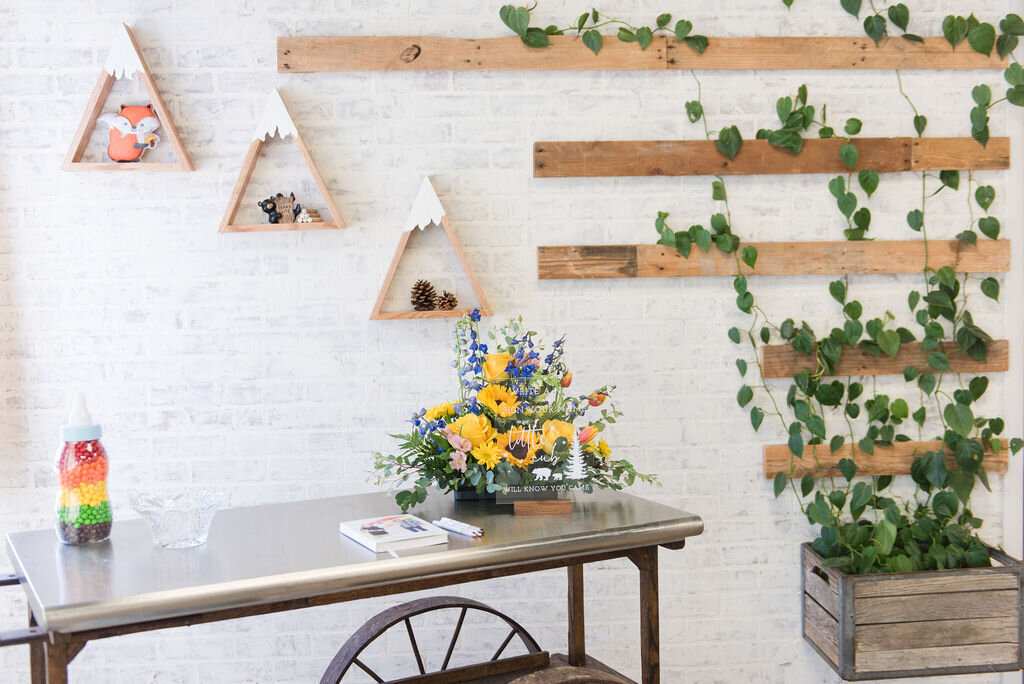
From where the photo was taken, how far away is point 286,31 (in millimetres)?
2521

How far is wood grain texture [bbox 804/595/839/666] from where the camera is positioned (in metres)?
2.51

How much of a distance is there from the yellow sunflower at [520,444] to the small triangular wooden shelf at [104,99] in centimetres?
124

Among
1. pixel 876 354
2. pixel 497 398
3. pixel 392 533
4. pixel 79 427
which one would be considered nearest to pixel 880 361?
pixel 876 354

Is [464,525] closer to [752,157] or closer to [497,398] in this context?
[497,398]

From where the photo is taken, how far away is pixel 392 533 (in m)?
1.63

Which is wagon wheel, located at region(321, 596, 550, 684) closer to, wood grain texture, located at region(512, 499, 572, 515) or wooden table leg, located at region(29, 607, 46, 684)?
wood grain texture, located at region(512, 499, 572, 515)

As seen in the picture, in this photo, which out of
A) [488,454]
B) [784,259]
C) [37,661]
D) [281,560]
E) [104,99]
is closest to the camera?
[281,560]

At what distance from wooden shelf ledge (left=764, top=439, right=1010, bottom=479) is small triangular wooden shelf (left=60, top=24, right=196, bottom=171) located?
1857 millimetres

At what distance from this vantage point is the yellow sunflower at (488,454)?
5.91 ft

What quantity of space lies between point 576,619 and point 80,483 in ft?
3.60

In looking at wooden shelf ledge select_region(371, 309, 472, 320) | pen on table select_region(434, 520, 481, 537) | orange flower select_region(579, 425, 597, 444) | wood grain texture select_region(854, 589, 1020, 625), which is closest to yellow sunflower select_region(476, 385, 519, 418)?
orange flower select_region(579, 425, 597, 444)

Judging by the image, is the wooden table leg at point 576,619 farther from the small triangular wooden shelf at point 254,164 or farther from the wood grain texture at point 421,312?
the small triangular wooden shelf at point 254,164

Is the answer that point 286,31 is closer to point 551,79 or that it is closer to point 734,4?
point 551,79

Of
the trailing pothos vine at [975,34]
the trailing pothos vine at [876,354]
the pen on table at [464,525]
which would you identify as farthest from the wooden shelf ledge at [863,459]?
the pen on table at [464,525]
